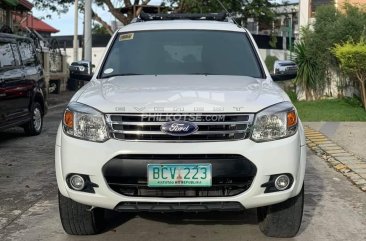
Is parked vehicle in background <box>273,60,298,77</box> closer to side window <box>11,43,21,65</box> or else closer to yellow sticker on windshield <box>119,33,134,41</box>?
yellow sticker on windshield <box>119,33,134,41</box>

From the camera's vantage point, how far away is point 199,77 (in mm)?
4910

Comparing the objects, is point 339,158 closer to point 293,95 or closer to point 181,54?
point 181,54

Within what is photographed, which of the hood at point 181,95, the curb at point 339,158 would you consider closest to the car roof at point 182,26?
the hood at point 181,95

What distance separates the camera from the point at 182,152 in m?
3.93

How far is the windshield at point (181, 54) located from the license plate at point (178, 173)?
1396 millimetres

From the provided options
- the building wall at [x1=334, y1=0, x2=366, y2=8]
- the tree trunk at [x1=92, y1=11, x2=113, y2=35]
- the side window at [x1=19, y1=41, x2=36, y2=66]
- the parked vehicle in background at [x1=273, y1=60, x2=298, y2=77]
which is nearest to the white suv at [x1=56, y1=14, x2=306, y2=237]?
the parked vehicle in background at [x1=273, y1=60, x2=298, y2=77]

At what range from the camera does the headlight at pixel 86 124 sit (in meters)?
4.04

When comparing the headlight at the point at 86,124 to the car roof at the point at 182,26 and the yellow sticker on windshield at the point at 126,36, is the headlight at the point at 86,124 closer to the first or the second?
the yellow sticker on windshield at the point at 126,36

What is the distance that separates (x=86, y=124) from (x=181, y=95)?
0.72 metres

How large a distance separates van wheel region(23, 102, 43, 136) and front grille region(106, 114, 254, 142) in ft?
21.3

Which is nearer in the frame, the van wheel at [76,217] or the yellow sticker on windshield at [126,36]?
the van wheel at [76,217]

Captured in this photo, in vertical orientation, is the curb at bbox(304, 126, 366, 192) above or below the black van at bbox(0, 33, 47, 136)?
below

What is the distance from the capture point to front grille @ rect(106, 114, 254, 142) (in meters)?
3.97

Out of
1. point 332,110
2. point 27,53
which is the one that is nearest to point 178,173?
point 27,53
